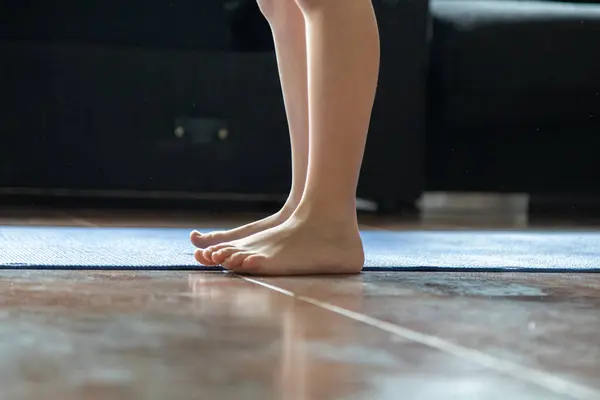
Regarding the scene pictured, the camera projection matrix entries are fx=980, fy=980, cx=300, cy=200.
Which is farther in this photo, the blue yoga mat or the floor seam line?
the blue yoga mat

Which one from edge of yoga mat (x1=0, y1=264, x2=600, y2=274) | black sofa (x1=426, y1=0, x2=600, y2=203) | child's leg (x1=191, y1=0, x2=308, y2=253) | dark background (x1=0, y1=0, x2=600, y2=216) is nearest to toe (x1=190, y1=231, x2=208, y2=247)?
child's leg (x1=191, y1=0, x2=308, y2=253)

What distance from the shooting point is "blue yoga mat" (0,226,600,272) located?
3.74ft

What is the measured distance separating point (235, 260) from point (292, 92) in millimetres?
291

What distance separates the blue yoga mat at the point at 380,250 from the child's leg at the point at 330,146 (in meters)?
0.08

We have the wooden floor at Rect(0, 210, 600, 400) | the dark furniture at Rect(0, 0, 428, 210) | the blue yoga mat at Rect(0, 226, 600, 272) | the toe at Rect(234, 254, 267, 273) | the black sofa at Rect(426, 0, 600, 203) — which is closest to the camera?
the wooden floor at Rect(0, 210, 600, 400)

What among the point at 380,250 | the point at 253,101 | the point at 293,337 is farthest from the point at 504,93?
the point at 293,337

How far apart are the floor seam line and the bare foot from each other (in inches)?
9.9

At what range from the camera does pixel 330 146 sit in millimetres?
1062

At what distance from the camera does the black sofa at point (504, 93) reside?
246 centimetres

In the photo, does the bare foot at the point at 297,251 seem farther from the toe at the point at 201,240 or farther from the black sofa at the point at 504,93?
the black sofa at the point at 504,93

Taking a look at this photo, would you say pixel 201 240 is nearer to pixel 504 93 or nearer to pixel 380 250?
pixel 380 250

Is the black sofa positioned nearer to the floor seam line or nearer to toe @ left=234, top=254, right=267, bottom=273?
toe @ left=234, top=254, right=267, bottom=273

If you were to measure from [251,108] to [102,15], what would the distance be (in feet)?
1.40

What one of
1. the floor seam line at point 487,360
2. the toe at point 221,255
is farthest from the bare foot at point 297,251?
the floor seam line at point 487,360
